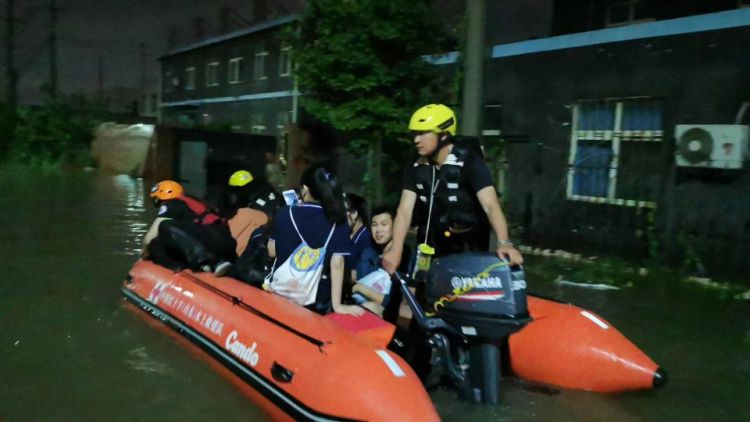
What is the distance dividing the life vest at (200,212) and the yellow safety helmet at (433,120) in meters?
2.99

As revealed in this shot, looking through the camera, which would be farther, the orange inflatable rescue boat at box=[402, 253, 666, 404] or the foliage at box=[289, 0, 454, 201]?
the foliage at box=[289, 0, 454, 201]

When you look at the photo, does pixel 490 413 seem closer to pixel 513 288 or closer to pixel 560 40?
pixel 513 288

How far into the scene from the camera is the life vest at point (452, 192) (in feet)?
14.2

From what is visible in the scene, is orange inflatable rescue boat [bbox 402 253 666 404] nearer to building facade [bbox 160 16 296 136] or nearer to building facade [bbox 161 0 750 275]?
building facade [bbox 161 0 750 275]

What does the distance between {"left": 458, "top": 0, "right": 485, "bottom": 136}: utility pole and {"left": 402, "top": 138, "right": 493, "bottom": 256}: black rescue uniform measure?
251cm

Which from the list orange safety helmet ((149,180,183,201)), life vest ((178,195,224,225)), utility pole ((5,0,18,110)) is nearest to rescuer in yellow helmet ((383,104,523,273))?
life vest ((178,195,224,225))

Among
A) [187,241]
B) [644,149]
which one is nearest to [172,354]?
[187,241]

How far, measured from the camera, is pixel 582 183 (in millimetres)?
10062

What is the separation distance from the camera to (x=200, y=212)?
22.7 ft

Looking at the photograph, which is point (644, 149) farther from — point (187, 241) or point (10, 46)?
point (10, 46)

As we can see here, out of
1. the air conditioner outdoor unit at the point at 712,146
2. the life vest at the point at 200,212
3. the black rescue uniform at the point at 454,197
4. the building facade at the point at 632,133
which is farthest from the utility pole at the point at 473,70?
the air conditioner outdoor unit at the point at 712,146

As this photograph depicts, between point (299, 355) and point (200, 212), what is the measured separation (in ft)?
10.8

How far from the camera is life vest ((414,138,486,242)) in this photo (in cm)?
432

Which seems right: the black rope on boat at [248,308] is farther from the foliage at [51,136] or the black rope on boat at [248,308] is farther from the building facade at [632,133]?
the foliage at [51,136]
